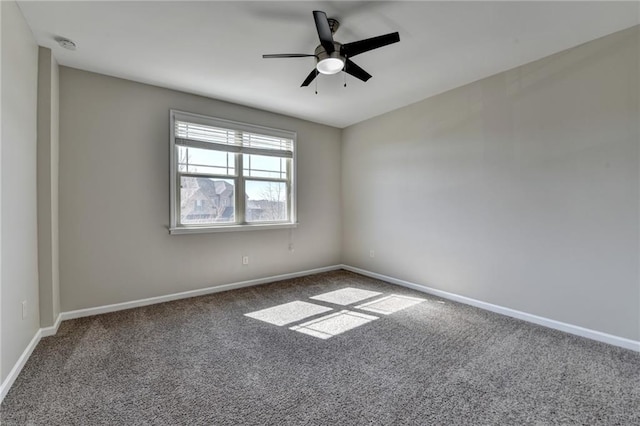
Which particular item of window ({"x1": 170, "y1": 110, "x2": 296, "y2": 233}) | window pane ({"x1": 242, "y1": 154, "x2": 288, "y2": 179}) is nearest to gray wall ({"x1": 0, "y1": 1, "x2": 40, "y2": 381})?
window ({"x1": 170, "y1": 110, "x2": 296, "y2": 233})

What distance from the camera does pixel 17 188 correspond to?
2.03m

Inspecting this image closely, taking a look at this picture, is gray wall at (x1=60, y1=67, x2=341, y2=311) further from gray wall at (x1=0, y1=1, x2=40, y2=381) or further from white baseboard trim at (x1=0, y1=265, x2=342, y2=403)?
gray wall at (x1=0, y1=1, x2=40, y2=381)

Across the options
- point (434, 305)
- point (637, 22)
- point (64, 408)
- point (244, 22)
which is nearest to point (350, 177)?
point (434, 305)

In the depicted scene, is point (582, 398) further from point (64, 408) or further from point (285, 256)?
point (285, 256)

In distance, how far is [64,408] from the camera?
1.65m

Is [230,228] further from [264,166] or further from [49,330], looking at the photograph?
[49,330]

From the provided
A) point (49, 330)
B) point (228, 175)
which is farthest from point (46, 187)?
point (228, 175)

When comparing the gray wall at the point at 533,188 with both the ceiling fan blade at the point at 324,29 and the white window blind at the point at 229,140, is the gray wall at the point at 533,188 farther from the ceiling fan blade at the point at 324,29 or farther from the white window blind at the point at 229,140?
the ceiling fan blade at the point at 324,29

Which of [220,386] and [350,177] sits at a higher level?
[350,177]

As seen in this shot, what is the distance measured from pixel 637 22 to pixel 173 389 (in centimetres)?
446

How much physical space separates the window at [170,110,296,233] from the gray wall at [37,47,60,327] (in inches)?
43.4

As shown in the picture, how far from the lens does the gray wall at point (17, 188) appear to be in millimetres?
1817

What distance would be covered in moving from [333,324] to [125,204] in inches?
107

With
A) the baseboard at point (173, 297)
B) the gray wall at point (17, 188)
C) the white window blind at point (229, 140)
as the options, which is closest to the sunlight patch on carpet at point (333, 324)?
the baseboard at point (173, 297)
